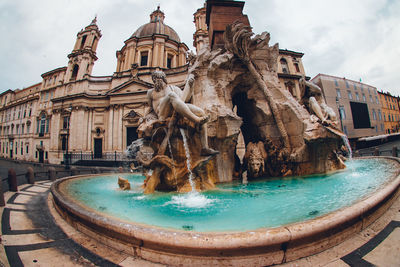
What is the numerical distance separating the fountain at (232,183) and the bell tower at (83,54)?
112 ft

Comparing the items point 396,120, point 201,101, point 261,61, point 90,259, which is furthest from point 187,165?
point 396,120

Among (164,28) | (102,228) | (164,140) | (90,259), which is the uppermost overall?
(164,28)

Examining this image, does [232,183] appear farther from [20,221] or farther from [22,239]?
[20,221]

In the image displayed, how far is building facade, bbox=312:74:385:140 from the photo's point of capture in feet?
83.4

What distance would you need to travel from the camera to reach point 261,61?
614 centimetres

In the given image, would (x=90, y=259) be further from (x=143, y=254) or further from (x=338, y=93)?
(x=338, y=93)

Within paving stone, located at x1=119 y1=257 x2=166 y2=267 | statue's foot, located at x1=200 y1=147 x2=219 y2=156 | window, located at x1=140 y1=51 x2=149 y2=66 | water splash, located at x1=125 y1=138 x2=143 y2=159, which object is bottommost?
paving stone, located at x1=119 y1=257 x2=166 y2=267

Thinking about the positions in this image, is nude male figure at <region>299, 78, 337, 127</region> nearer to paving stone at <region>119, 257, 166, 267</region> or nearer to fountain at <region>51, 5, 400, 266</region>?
fountain at <region>51, 5, 400, 266</region>

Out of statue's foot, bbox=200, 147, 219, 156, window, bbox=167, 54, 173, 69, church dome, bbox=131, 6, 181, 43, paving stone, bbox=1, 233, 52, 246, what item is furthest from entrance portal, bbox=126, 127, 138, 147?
paving stone, bbox=1, 233, 52, 246

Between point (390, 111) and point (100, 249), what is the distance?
5406 centimetres

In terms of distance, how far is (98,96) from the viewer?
28344 millimetres

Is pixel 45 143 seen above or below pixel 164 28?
below

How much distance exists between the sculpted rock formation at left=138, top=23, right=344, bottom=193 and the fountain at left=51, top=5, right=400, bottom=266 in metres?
0.03

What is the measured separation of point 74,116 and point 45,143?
11347 millimetres
